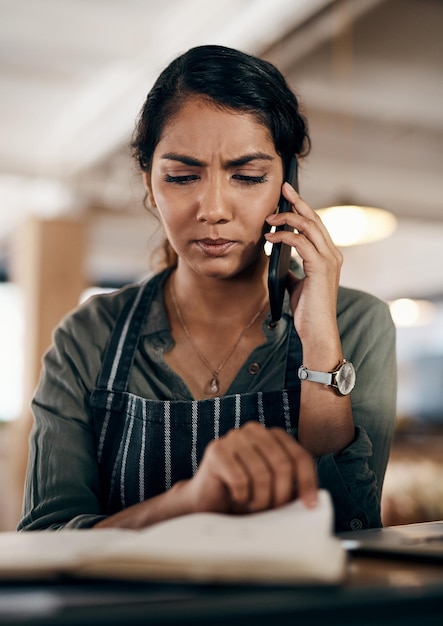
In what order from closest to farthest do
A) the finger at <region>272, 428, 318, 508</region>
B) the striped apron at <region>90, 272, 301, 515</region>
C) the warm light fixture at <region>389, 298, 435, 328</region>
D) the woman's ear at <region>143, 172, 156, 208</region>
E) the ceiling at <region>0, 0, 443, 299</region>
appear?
1. the finger at <region>272, 428, 318, 508</region>
2. the striped apron at <region>90, 272, 301, 515</region>
3. the woman's ear at <region>143, 172, 156, 208</region>
4. the ceiling at <region>0, 0, 443, 299</region>
5. the warm light fixture at <region>389, 298, 435, 328</region>

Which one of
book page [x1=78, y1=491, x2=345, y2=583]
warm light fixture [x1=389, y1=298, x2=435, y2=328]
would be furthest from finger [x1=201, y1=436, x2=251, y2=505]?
warm light fixture [x1=389, y1=298, x2=435, y2=328]

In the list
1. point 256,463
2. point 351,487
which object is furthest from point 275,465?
point 351,487

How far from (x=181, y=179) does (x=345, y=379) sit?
1.45ft

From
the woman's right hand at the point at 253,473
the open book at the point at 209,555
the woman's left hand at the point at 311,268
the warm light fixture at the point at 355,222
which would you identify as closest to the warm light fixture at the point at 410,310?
the warm light fixture at the point at 355,222

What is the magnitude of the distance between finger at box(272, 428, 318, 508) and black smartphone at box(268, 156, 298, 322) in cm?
64

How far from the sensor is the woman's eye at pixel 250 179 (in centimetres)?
137

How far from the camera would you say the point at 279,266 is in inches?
56.1

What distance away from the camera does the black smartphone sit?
1.42 meters

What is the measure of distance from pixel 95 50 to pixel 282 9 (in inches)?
54.7

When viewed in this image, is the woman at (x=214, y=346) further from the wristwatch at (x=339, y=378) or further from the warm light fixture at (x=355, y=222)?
the warm light fixture at (x=355, y=222)

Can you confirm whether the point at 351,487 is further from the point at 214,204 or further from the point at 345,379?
the point at 214,204

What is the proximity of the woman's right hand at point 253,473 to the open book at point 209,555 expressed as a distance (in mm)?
80

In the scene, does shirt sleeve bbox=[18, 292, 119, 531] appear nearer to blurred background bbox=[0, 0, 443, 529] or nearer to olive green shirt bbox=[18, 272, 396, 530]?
olive green shirt bbox=[18, 272, 396, 530]

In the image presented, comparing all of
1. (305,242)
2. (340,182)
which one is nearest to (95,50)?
(340,182)
